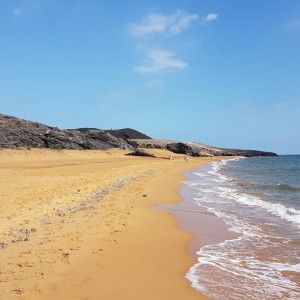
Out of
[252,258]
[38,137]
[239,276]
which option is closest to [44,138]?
[38,137]

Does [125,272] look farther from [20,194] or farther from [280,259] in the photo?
[20,194]

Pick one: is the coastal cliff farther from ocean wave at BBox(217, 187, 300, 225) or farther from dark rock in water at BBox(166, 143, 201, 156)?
ocean wave at BBox(217, 187, 300, 225)

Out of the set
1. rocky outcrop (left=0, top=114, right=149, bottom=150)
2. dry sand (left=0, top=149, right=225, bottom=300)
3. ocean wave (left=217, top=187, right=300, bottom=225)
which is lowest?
dry sand (left=0, top=149, right=225, bottom=300)

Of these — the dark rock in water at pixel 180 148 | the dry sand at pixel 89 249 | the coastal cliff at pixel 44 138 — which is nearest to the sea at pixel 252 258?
the dry sand at pixel 89 249

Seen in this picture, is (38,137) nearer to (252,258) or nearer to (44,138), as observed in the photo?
(44,138)

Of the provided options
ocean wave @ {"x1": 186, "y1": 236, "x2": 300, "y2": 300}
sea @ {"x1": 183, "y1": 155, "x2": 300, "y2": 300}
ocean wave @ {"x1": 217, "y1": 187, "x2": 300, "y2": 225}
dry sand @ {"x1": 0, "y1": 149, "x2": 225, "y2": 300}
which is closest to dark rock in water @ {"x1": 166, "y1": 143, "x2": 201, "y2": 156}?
ocean wave @ {"x1": 217, "y1": 187, "x2": 300, "y2": 225}

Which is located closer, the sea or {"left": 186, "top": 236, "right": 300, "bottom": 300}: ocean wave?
{"left": 186, "top": 236, "right": 300, "bottom": 300}: ocean wave

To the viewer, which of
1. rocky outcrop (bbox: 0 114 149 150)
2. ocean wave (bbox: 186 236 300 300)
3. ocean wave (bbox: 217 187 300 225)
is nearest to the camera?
ocean wave (bbox: 186 236 300 300)

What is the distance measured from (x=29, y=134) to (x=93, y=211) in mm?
43637

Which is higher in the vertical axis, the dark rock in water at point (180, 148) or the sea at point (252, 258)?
the dark rock in water at point (180, 148)

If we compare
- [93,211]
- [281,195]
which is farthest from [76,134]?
[93,211]

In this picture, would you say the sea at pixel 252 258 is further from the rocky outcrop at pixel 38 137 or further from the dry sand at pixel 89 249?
the rocky outcrop at pixel 38 137

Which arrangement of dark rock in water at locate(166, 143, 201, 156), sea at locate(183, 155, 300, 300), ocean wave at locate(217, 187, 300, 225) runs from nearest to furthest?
1. sea at locate(183, 155, 300, 300)
2. ocean wave at locate(217, 187, 300, 225)
3. dark rock in water at locate(166, 143, 201, 156)

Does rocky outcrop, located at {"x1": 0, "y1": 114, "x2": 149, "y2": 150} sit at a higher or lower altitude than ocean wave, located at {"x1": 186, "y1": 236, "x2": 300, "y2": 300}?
higher
